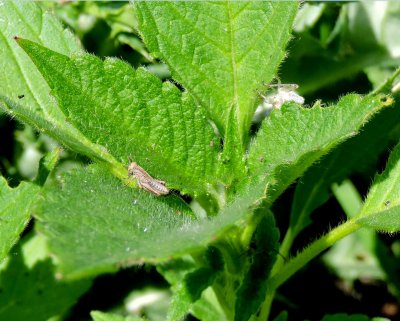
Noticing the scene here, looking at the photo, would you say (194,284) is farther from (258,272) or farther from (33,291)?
(33,291)

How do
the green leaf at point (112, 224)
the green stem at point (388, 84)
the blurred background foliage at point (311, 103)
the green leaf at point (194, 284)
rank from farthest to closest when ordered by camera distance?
the blurred background foliage at point (311, 103), the green stem at point (388, 84), the green leaf at point (194, 284), the green leaf at point (112, 224)

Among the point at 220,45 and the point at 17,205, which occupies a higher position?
the point at 220,45

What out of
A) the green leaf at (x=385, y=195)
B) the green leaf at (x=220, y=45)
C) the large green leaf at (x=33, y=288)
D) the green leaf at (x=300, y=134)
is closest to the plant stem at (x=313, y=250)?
the green leaf at (x=385, y=195)

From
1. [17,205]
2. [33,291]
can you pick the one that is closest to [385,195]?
[17,205]

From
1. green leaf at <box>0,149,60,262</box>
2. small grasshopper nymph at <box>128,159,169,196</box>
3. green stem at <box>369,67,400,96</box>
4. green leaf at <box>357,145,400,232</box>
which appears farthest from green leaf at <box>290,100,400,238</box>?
green leaf at <box>0,149,60,262</box>

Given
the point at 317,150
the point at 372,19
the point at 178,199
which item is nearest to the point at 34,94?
the point at 178,199

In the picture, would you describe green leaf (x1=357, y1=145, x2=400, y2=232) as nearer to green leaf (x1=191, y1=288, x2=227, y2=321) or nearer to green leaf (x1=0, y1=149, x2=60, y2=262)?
green leaf (x1=191, y1=288, x2=227, y2=321)

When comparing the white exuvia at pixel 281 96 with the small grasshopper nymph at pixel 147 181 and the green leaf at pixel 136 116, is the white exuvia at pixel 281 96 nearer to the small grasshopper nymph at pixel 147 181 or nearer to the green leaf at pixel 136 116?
the green leaf at pixel 136 116

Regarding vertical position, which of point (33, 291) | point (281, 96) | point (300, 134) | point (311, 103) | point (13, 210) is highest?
point (300, 134)
